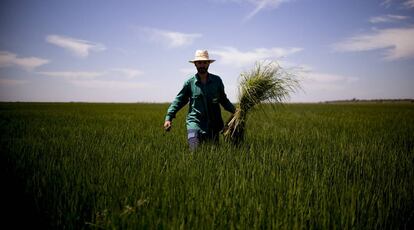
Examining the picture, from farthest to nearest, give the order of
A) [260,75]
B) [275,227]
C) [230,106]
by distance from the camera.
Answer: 1. [230,106]
2. [260,75]
3. [275,227]

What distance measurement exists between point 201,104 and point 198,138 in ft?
1.58

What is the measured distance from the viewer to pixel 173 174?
9.58 ft

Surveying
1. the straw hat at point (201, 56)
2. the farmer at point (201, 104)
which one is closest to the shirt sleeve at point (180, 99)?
the farmer at point (201, 104)

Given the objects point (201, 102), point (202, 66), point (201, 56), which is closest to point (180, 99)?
point (201, 102)

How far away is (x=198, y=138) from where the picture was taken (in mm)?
4387

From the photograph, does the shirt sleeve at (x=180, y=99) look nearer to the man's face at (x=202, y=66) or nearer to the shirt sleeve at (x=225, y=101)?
the man's face at (x=202, y=66)

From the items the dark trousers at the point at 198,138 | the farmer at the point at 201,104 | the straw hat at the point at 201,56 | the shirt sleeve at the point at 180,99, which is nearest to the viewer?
the straw hat at the point at 201,56

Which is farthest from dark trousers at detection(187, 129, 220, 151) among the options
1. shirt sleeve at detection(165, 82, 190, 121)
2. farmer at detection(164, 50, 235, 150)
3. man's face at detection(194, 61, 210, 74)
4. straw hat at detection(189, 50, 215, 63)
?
straw hat at detection(189, 50, 215, 63)

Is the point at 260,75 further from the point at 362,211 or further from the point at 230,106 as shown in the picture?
the point at 362,211

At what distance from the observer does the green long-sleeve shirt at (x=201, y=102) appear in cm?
440

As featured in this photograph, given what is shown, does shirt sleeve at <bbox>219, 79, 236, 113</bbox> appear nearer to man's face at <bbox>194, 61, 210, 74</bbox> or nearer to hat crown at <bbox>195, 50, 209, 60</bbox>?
man's face at <bbox>194, 61, 210, 74</bbox>

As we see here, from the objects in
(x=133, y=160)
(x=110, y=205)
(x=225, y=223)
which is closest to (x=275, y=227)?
(x=225, y=223)

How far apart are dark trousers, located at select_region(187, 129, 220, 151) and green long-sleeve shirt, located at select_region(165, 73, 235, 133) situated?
57 millimetres

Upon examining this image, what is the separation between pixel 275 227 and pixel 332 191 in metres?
1.02
